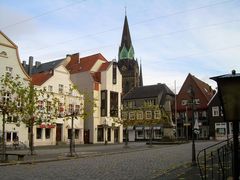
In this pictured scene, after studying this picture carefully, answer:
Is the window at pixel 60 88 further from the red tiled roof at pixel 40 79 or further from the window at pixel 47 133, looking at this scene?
the window at pixel 47 133

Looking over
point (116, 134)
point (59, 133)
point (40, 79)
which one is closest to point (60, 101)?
point (40, 79)

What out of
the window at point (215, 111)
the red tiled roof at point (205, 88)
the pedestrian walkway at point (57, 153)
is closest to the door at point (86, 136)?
the pedestrian walkway at point (57, 153)

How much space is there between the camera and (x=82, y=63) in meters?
71.9

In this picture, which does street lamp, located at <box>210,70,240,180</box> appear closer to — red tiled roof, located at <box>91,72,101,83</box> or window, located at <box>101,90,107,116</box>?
window, located at <box>101,90,107,116</box>

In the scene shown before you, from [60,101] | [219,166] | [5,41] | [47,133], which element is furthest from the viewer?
[47,133]

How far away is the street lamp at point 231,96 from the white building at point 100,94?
58.1 meters

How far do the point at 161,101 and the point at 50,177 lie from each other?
74.2 meters

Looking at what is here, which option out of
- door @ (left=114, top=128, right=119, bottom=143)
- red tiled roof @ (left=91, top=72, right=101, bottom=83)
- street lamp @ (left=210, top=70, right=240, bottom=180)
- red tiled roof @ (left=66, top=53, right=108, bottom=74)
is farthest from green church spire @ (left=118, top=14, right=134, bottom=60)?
street lamp @ (left=210, top=70, right=240, bottom=180)

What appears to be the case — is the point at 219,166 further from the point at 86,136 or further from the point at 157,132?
the point at 157,132

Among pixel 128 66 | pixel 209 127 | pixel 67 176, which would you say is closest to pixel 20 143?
pixel 67 176

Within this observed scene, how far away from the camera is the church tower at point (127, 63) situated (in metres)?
124

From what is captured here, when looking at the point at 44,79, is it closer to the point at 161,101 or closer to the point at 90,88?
the point at 90,88

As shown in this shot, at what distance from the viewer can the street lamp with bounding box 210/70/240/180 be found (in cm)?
604

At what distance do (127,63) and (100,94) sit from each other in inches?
2327
